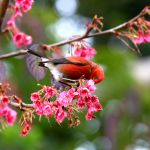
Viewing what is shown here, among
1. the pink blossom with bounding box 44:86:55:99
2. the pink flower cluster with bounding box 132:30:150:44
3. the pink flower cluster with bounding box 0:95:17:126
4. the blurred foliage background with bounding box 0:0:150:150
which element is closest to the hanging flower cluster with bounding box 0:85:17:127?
the pink flower cluster with bounding box 0:95:17:126

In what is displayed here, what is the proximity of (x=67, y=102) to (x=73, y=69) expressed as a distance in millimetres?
179

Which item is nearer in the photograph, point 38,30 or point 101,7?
point 38,30

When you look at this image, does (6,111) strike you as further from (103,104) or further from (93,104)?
(103,104)

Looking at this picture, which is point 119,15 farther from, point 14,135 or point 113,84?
point 14,135

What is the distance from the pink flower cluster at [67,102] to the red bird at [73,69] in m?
0.11

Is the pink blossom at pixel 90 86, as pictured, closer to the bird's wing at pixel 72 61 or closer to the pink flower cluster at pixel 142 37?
the bird's wing at pixel 72 61

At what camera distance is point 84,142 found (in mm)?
6324

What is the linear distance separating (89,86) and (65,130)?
14.3 ft

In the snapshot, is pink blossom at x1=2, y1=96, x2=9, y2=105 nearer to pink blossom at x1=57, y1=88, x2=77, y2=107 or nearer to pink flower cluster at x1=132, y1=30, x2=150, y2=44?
pink blossom at x1=57, y1=88, x2=77, y2=107

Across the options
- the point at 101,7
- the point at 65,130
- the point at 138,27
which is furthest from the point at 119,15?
the point at 138,27

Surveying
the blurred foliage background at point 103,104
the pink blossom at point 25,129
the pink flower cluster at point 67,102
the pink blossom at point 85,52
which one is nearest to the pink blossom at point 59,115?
→ the pink flower cluster at point 67,102

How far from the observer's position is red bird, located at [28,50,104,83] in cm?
191

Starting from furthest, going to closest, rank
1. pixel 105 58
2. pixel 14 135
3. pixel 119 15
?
pixel 119 15 < pixel 105 58 < pixel 14 135

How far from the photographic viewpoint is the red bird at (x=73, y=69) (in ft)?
6.27
